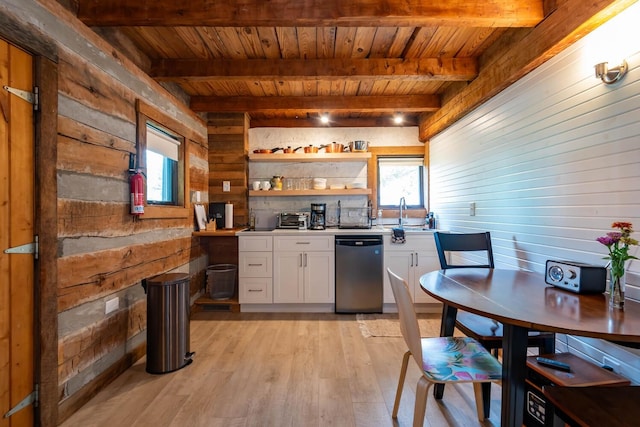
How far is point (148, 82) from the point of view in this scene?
8.64 ft

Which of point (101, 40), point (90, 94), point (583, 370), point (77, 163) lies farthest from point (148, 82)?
point (583, 370)

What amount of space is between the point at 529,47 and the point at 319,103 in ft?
7.09

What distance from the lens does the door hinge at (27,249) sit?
1473mm

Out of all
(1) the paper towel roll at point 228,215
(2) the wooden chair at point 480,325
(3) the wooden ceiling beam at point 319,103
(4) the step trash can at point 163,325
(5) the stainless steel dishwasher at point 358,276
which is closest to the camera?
(2) the wooden chair at point 480,325

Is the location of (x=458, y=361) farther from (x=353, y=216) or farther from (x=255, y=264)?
(x=353, y=216)

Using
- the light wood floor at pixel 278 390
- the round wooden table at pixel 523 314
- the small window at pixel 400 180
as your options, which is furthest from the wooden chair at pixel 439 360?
the small window at pixel 400 180

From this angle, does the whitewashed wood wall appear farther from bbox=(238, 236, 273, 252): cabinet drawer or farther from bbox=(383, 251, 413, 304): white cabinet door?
bbox=(238, 236, 273, 252): cabinet drawer

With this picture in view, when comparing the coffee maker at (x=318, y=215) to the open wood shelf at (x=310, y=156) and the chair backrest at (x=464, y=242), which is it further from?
the chair backrest at (x=464, y=242)

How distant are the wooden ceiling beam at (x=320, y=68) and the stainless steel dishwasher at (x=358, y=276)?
177 cm

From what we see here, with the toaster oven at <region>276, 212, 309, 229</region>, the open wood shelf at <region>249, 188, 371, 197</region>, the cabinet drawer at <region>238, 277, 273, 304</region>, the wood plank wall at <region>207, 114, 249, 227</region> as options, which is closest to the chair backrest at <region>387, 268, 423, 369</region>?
the cabinet drawer at <region>238, 277, 273, 304</region>

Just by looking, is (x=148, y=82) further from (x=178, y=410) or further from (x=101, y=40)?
(x=178, y=410)

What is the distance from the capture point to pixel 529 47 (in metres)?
2.09

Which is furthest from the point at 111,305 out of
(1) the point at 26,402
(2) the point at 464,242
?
(2) the point at 464,242

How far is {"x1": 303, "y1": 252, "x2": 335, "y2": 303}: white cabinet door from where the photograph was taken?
3.49 meters
